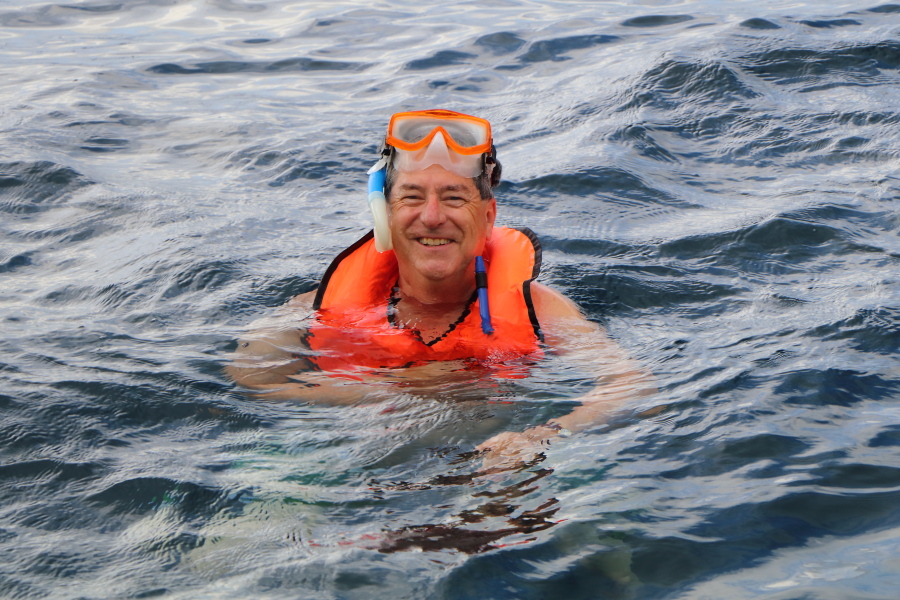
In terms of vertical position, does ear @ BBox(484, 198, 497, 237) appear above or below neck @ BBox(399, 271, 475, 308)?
above

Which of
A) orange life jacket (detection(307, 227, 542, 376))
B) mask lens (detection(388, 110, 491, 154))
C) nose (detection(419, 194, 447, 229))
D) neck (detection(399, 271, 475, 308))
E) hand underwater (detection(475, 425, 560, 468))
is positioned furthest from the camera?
neck (detection(399, 271, 475, 308))

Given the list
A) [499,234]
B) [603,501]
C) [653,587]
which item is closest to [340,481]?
[603,501]

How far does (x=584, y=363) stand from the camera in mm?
4562

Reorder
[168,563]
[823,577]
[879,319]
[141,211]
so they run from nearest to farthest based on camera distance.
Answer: [823,577], [168,563], [879,319], [141,211]

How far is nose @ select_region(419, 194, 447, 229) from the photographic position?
178 inches

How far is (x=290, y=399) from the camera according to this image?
Answer: 4.32 metres

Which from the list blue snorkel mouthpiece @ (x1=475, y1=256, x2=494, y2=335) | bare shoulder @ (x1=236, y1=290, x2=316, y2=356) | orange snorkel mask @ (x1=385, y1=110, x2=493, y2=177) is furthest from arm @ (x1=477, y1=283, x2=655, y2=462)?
bare shoulder @ (x1=236, y1=290, x2=316, y2=356)

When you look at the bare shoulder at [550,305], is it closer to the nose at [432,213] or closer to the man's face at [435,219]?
the man's face at [435,219]

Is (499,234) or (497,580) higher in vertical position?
(499,234)

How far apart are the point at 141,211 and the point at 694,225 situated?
4086mm

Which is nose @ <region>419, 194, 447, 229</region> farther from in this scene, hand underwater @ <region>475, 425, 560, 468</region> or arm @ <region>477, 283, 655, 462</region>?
hand underwater @ <region>475, 425, 560, 468</region>

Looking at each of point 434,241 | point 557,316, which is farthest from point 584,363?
point 434,241

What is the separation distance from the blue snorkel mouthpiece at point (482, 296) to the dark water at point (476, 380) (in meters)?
0.37

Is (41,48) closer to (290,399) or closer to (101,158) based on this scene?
(101,158)
